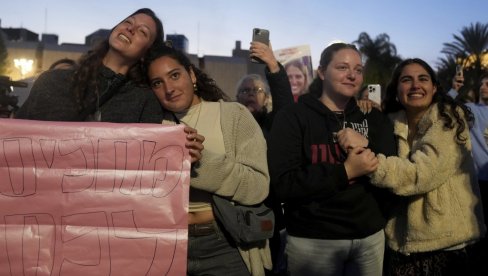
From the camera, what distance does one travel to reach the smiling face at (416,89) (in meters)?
2.91

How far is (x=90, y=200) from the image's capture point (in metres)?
2.12

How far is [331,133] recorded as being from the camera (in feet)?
8.91

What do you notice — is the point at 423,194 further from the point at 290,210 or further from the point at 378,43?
the point at 378,43

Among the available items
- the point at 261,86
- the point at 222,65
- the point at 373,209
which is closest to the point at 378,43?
the point at 222,65

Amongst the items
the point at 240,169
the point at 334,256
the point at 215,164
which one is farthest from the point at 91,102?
the point at 334,256

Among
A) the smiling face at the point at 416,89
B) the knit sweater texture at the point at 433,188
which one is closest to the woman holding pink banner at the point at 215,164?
the knit sweater texture at the point at 433,188

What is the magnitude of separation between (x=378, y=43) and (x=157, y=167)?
87.8 feet

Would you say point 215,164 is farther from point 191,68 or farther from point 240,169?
point 191,68

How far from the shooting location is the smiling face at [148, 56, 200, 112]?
8.10 ft

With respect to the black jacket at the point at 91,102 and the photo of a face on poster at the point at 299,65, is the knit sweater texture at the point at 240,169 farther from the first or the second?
the photo of a face on poster at the point at 299,65

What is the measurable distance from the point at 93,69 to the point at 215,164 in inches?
32.1

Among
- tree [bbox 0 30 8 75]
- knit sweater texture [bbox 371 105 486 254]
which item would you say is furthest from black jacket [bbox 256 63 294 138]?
tree [bbox 0 30 8 75]

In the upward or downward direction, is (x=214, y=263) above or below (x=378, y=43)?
below

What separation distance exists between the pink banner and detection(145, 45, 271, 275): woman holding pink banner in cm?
22
